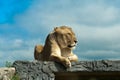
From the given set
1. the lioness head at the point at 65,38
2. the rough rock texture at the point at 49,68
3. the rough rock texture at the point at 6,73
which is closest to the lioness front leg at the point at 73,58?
the lioness head at the point at 65,38

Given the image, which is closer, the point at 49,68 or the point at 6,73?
the point at 6,73

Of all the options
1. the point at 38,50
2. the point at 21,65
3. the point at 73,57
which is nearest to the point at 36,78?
the point at 21,65

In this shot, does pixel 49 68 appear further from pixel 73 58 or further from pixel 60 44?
pixel 60 44

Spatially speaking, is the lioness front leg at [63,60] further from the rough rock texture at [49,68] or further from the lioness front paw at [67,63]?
the rough rock texture at [49,68]

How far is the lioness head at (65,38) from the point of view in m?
13.1

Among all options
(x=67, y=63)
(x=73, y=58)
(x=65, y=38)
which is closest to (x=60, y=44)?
(x=65, y=38)

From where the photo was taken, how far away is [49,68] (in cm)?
1184

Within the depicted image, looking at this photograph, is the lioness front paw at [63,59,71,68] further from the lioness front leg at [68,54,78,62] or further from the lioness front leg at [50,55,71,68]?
the lioness front leg at [68,54,78,62]

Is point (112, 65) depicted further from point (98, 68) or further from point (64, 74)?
point (64, 74)

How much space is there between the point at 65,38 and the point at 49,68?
1.57 m

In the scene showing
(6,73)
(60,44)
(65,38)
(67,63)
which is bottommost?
(6,73)

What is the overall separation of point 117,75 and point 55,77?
147 centimetres

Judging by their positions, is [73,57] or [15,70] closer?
[15,70]

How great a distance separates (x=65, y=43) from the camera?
43.0 ft
